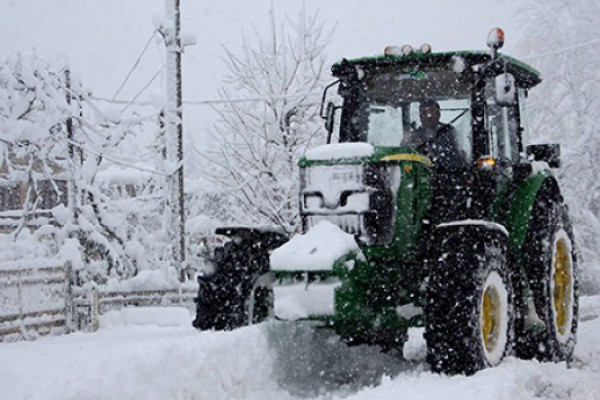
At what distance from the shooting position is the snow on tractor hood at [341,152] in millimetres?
5934

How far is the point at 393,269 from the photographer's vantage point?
19.2 ft

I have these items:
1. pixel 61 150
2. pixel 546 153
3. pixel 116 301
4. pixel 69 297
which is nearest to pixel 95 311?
pixel 69 297

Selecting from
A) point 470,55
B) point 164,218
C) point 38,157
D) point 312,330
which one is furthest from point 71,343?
point 470,55

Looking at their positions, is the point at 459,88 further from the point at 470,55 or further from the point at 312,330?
the point at 312,330

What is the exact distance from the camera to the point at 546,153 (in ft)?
24.1

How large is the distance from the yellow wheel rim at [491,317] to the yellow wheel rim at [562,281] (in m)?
1.59

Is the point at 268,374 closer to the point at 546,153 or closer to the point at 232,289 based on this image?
the point at 232,289

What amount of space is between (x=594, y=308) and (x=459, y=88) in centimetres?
604

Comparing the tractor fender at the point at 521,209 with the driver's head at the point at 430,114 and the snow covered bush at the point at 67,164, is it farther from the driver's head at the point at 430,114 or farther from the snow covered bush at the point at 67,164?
the snow covered bush at the point at 67,164

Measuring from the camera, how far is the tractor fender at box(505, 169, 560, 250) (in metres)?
6.42

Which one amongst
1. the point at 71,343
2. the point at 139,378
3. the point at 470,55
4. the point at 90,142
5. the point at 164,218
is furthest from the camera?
the point at 164,218

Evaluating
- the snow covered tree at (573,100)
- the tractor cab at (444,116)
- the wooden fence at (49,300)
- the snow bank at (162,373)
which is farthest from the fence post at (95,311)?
the snow covered tree at (573,100)

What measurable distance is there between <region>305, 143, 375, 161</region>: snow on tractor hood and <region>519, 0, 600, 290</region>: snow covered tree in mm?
13118

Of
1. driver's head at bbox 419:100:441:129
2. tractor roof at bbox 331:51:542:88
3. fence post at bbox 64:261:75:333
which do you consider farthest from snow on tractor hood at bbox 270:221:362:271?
fence post at bbox 64:261:75:333
